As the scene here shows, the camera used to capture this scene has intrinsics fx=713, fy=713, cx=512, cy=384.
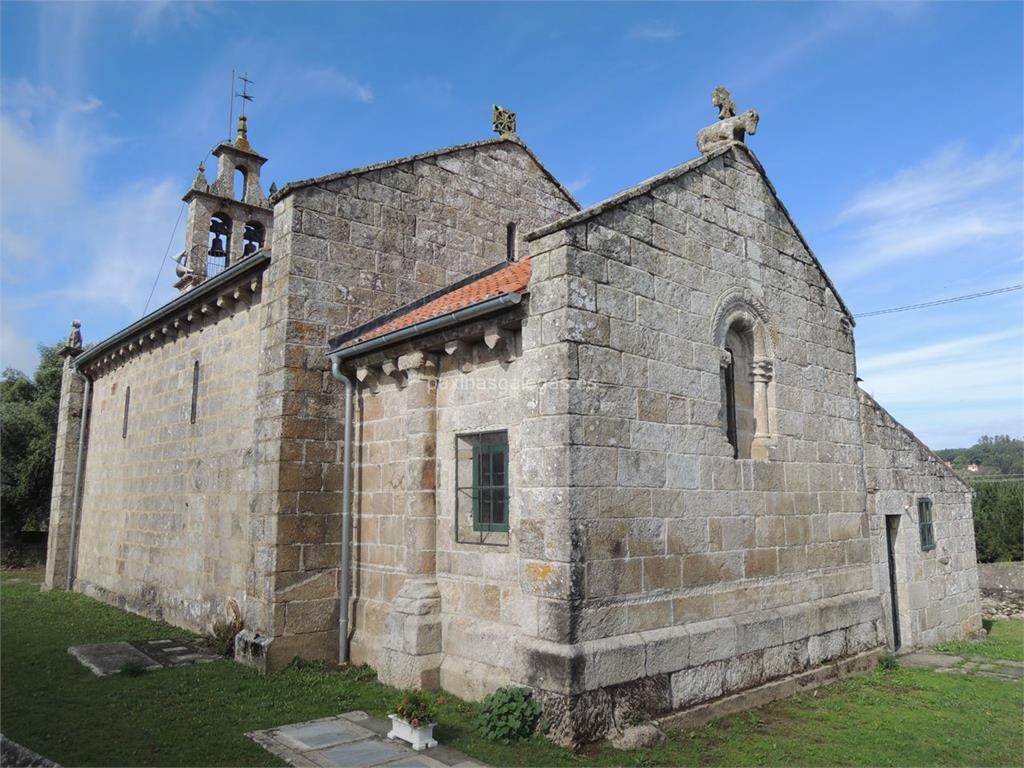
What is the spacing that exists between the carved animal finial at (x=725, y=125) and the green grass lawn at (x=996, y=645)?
26.9 ft

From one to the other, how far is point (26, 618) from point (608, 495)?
1094 centimetres

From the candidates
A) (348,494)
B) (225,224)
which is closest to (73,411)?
(225,224)

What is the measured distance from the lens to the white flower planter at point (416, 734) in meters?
5.67

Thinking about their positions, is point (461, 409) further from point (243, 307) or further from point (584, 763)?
point (243, 307)

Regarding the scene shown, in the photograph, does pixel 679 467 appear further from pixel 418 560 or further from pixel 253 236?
pixel 253 236

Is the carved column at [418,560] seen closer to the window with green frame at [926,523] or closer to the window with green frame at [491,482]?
the window with green frame at [491,482]

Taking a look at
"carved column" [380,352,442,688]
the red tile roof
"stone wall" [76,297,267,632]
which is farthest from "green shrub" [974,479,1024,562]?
"stone wall" [76,297,267,632]

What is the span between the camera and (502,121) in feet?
37.8

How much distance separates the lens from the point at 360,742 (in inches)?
230

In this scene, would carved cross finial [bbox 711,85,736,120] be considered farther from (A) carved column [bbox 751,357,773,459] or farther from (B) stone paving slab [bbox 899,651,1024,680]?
(B) stone paving slab [bbox 899,651,1024,680]

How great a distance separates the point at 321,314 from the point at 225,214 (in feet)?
31.3

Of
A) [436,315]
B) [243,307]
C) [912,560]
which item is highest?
[243,307]

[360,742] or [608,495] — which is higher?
[608,495]

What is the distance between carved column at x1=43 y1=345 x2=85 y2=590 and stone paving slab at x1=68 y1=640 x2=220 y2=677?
7700 millimetres
